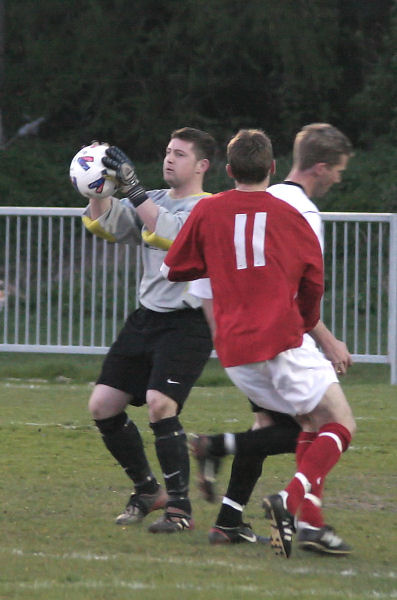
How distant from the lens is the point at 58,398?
35.6ft

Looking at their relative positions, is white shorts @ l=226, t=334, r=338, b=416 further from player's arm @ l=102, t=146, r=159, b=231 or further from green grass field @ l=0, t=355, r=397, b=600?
player's arm @ l=102, t=146, r=159, b=231

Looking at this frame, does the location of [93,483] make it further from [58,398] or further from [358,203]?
[358,203]

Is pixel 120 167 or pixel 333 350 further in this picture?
pixel 120 167

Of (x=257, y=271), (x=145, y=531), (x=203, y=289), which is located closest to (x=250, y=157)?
(x=257, y=271)

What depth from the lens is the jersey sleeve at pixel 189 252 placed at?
5344mm

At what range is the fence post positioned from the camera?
38.1 feet

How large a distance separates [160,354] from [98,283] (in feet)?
20.8

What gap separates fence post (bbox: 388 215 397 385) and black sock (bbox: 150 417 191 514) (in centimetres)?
593

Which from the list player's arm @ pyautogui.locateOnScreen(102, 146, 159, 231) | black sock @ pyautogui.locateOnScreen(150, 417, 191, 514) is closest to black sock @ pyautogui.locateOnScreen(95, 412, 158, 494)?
black sock @ pyautogui.locateOnScreen(150, 417, 191, 514)

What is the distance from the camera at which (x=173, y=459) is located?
590cm

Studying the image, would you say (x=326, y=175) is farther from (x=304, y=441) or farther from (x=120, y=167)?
(x=304, y=441)

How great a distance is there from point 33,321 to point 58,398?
64.3 inches

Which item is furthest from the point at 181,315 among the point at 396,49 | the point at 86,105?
the point at 86,105

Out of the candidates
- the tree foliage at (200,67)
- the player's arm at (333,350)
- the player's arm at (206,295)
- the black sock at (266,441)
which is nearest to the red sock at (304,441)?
the black sock at (266,441)
